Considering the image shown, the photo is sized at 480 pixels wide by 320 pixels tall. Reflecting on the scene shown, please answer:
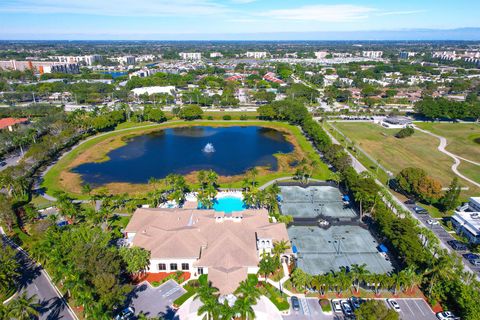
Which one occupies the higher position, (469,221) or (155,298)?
(469,221)

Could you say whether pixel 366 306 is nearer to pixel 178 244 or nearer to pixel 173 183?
pixel 178 244

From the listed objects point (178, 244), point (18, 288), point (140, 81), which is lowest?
point (18, 288)

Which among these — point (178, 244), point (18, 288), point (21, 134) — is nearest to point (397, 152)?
point (178, 244)

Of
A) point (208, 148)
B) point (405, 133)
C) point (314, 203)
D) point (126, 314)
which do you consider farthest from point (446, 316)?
point (405, 133)

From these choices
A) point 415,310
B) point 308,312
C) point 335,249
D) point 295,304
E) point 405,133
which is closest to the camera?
point 308,312

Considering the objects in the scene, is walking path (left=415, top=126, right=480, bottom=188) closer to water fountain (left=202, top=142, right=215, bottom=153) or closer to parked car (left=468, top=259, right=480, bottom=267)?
parked car (left=468, top=259, right=480, bottom=267)

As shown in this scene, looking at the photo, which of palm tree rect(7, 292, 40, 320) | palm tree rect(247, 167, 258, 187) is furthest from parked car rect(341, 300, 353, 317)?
palm tree rect(247, 167, 258, 187)

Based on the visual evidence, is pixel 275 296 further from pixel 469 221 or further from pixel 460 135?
pixel 460 135
